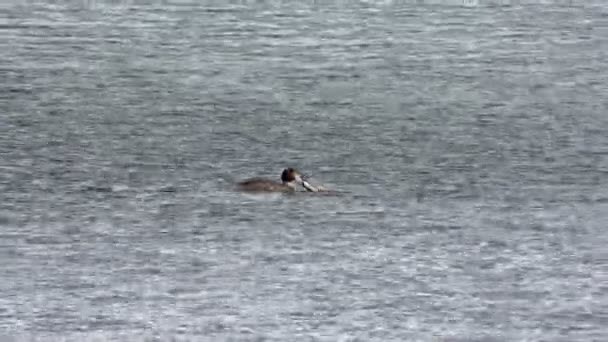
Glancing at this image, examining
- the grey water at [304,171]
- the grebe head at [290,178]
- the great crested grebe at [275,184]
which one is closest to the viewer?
the grey water at [304,171]

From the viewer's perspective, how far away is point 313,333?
32.9 ft

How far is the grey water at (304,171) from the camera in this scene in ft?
34.3

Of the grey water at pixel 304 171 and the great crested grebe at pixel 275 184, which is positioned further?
the great crested grebe at pixel 275 184

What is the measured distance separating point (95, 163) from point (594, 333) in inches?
177

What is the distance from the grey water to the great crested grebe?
78 millimetres

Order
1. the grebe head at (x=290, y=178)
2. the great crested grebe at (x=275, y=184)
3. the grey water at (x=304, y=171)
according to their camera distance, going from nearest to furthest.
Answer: the grey water at (x=304, y=171) → the great crested grebe at (x=275, y=184) → the grebe head at (x=290, y=178)

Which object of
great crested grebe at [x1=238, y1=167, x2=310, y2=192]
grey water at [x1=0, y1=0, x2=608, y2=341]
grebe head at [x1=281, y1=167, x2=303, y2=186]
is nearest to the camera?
grey water at [x1=0, y1=0, x2=608, y2=341]

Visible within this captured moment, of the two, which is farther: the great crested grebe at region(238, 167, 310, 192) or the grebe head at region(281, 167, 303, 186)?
the grebe head at region(281, 167, 303, 186)

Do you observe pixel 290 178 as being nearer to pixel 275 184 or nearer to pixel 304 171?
pixel 275 184

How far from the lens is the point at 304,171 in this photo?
13.3 m

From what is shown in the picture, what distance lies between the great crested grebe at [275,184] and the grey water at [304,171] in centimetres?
8

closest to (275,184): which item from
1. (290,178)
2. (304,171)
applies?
Answer: (290,178)

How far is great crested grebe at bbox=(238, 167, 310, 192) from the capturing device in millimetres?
12602

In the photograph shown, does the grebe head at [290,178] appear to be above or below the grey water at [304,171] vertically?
above
